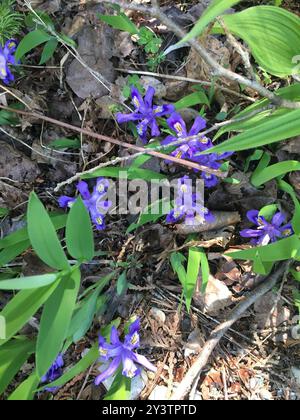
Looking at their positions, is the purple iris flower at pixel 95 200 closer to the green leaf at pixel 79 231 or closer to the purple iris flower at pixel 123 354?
the green leaf at pixel 79 231

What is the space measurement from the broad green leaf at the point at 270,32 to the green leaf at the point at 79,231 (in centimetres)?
63

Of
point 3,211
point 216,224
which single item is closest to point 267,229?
point 216,224

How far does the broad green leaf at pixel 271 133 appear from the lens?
3.54 feet

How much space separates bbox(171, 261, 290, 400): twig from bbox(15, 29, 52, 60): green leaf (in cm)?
114

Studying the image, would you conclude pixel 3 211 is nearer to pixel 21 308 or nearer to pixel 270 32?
pixel 21 308

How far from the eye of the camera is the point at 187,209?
148 cm

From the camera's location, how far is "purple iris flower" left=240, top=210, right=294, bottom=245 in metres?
1.46

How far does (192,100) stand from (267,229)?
505 mm

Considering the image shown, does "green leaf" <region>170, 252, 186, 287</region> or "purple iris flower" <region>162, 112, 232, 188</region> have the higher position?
"purple iris flower" <region>162, 112, 232, 188</region>

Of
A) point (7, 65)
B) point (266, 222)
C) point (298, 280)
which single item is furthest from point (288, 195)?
point (7, 65)

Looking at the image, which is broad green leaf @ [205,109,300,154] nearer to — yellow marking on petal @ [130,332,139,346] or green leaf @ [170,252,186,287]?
green leaf @ [170,252,186,287]

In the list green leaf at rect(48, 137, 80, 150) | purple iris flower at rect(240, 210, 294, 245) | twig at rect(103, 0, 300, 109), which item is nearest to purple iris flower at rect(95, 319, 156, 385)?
purple iris flower at rect(240, 210, 294, 245)

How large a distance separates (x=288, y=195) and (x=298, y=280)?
0.99ft
